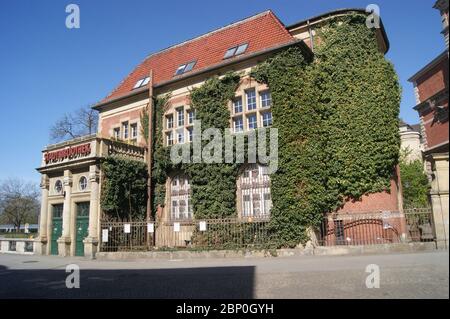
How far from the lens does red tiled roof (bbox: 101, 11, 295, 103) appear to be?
68.7ft

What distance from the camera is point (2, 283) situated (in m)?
10.6

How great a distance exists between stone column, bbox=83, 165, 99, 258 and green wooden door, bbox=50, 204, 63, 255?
3.72 metres

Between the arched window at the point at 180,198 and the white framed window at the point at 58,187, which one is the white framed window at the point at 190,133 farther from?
the white framed window at the point at 58,187

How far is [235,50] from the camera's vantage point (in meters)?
21.9

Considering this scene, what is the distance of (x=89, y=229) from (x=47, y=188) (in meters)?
5.33

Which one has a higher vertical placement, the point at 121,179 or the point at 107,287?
the point at 121,179

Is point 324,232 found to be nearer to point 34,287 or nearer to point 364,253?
point 364,253

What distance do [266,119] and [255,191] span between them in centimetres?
386

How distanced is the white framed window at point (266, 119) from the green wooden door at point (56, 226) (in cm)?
1304

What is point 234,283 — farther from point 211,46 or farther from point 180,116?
point 211,46

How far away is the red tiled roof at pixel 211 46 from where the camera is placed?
68.7ft

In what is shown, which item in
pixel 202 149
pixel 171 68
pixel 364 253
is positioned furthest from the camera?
pixel 171 68

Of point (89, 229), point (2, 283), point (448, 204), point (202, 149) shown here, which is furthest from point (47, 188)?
point (448, 204)

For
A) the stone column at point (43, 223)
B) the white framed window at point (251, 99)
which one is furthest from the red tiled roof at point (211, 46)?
the stone column at point (43, 223)
